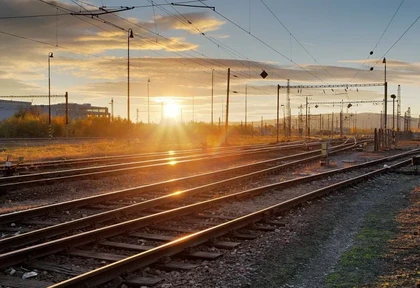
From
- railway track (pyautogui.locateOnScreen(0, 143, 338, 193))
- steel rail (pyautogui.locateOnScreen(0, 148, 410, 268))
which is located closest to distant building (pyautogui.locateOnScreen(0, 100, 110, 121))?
railway track (pyautogui.locateOnScreen(0, 143, 338, 193))

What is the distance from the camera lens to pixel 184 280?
24.3ft

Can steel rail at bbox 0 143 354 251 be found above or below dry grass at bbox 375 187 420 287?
above

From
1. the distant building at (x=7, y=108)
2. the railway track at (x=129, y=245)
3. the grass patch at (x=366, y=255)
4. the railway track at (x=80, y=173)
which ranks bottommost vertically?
the grass patch at (x=366, y=255)

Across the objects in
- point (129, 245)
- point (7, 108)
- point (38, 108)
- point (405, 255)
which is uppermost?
Answer: point (7, 108)

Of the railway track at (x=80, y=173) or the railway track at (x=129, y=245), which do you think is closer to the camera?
the railway track at (x=129, y=245)

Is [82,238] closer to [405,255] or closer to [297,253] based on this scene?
[297,253]

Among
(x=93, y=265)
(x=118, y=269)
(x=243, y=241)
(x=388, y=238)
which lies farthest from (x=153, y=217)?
(x=388, y=238)

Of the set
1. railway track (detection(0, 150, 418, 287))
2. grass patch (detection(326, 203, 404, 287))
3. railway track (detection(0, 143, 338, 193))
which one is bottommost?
grass patch (detection(326, 203, 404, 287))

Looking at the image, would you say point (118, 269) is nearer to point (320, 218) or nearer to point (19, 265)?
point (19, 265)

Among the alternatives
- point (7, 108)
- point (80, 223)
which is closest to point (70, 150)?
point (80, 223)

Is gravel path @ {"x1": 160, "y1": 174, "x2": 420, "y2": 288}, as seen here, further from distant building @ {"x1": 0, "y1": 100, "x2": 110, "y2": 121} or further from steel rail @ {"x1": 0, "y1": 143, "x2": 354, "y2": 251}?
distant building @ {"x1": 0, "y1": 100, "x2": 110, "y2": 121}

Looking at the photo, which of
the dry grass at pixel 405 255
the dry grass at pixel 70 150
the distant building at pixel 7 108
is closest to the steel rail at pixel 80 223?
the dry grass at pixel 405 255

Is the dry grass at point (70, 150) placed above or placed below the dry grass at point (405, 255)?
above

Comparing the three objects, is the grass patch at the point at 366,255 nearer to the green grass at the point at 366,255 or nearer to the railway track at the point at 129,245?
the green grass at the point at 366,255
